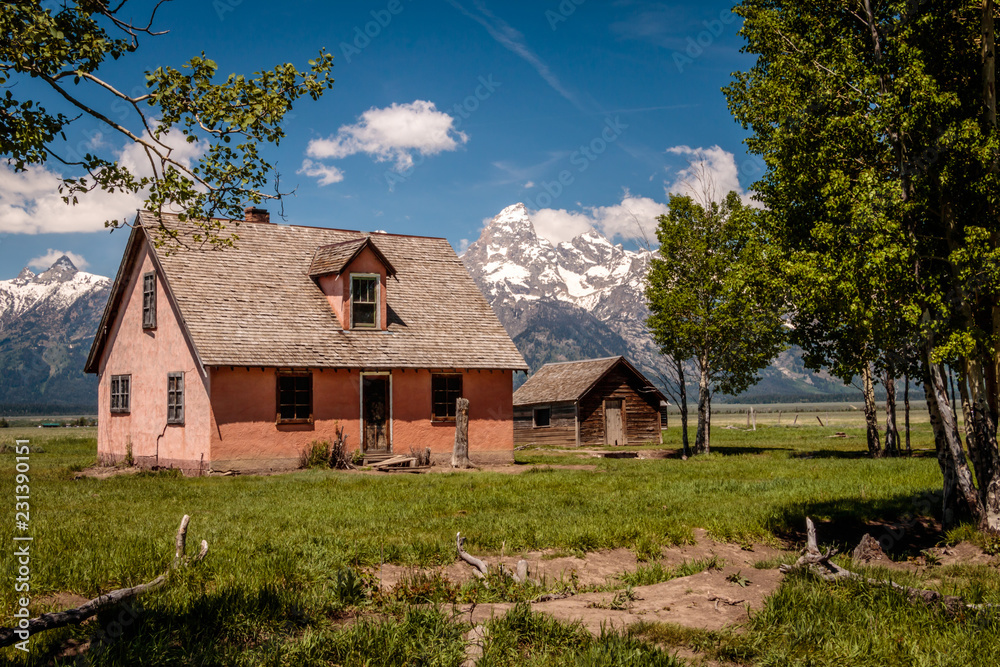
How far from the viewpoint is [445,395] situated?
27.8 metres

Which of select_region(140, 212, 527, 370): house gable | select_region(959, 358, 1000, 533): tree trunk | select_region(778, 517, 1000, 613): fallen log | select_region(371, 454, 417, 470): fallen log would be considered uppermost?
select_region(140, 212, 527, 370): house gable

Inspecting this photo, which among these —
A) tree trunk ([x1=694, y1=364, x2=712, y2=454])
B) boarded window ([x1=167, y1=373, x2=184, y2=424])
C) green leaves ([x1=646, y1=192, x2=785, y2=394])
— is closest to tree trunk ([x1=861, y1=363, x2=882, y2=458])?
green leaves ([x1=646, y1=192, x2=785, y2=394])

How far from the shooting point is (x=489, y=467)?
26.4 meters

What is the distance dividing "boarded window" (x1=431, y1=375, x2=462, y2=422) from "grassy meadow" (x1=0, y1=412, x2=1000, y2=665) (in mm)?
5432

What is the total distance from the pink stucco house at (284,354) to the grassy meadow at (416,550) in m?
2.32

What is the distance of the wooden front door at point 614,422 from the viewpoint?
45094 millimetres

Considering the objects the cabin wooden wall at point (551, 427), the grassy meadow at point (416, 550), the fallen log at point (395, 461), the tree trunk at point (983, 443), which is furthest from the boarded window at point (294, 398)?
the cabin wooden wall at point (551, 427)

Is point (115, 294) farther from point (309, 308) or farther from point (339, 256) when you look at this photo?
point (339, 256)

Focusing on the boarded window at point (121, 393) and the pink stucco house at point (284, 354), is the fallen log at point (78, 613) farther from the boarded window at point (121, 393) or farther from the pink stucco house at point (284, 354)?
the boarded window at point (121, 393)

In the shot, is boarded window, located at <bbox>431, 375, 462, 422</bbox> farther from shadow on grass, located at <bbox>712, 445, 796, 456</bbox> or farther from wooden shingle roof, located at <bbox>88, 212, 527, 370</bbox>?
shadow on grass, located at <bbox>712, 445, 796, 456</bbox>

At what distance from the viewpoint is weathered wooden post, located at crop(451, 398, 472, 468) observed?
1020 inches

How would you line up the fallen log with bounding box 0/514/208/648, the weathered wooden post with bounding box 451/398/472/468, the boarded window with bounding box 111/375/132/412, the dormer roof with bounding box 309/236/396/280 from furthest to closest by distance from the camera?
1. the boarded window with bounding box 111/375/132/412
2. the dormer roof with bounding box 309/236/396/280
3. the weathered wooden post with bounding box 451/398/472/468
4. the fallen log with bounding box 0/514/208/648

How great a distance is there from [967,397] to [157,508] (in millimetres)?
14510

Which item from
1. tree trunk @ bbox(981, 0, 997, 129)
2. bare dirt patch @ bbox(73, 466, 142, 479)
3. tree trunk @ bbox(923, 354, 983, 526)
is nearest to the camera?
tree trunk @ bbox(981, 0, 997, 129)
